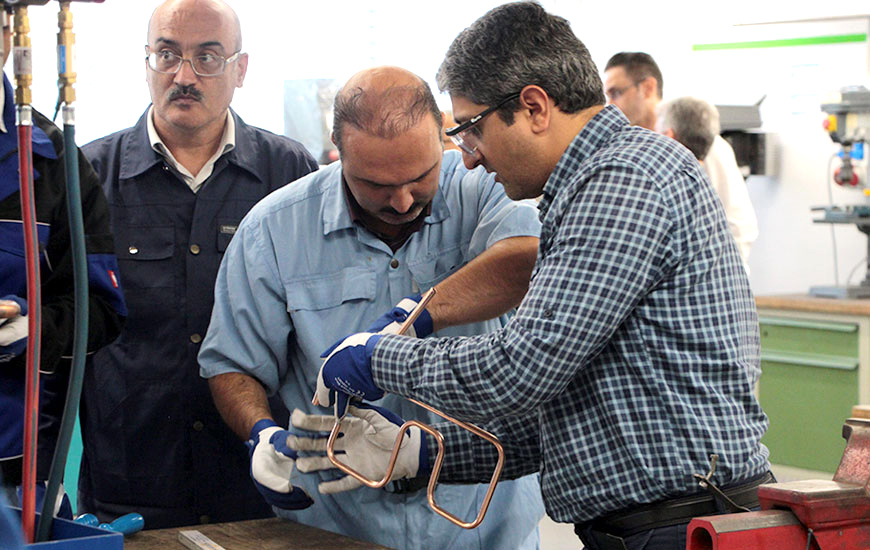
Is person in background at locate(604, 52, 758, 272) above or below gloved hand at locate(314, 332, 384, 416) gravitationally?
above

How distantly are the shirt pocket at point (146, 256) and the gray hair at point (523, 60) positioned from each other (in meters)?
0.95

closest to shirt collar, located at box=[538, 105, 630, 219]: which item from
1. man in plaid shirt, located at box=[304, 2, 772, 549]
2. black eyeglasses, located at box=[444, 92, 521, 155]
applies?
man in plaid shirt, located at box=[304, 2, 772, 549]

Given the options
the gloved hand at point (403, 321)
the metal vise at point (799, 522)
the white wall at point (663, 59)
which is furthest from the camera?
the white wall at point (663, 59)

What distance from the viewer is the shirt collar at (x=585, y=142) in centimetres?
140

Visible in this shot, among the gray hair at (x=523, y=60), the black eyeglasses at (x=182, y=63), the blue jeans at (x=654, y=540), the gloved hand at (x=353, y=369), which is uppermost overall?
the black eyeglasses at (x=182, y=63)

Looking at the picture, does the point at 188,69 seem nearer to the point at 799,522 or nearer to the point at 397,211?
the point at 397,211

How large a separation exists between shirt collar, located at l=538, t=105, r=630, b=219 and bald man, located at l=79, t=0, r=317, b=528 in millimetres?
972

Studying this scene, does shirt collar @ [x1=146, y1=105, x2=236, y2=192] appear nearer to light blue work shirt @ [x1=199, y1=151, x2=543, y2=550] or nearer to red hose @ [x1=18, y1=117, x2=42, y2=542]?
light blue work shirt @ [x1=199, y1=151, x2=543, y2=550]

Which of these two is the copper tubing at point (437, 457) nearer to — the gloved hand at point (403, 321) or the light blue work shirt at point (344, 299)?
the gloved hand at point (403, 321)

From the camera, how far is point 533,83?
4.61 feet

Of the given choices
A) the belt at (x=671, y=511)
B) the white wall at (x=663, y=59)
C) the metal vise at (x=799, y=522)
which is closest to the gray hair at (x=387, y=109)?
the belt at (x=671, y=511)

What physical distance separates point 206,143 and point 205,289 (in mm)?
342

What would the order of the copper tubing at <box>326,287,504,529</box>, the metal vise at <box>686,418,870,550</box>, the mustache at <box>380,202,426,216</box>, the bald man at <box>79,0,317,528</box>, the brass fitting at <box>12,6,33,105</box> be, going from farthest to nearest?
the bald man at <box>79,0,317,528</box>, the mustache at <box>380,202,426,216</box>, the copper tubing at <box>326,287,504,529</box>, the metal vise at <box>686,418,870,550</box>, the brass fitting at <box>12,6,33,105</box>

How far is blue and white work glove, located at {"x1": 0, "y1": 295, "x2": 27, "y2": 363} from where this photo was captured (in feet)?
4.49
